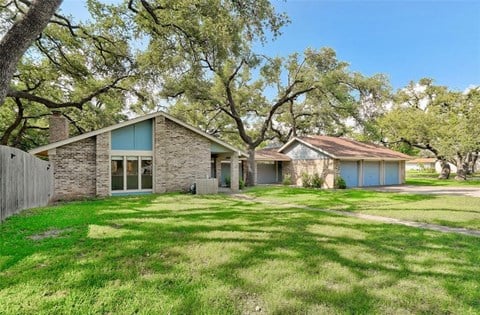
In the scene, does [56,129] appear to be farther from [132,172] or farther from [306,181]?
[306,181]

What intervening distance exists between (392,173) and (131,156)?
2269cm

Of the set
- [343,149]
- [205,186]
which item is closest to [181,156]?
[205,186]

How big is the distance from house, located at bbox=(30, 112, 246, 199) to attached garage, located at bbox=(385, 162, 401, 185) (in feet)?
50.8

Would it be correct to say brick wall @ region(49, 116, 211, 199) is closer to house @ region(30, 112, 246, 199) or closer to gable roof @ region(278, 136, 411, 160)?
house @ region(30, 112, 246, 199)

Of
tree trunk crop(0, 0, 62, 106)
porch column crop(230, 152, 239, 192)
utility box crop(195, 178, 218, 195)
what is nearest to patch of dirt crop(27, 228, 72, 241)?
tree trunk crop(0, 0, 62, 106)

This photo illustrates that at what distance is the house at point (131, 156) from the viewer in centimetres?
1339

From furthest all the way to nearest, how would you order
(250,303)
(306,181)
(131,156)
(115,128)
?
(306,181) → (131,156) → (115,128) → (250,303)

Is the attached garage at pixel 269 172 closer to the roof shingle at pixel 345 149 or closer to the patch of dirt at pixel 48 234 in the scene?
the roof shingle at pixel 345 149

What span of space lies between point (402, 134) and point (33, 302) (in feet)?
109

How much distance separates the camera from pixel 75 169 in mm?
13539

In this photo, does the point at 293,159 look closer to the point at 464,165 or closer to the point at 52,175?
the point at 52,175

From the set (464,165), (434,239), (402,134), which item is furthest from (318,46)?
(464,165)

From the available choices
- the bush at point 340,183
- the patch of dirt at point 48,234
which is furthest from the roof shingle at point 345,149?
the patch of dirt at point 48,234

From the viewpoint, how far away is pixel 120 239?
18.8ft
